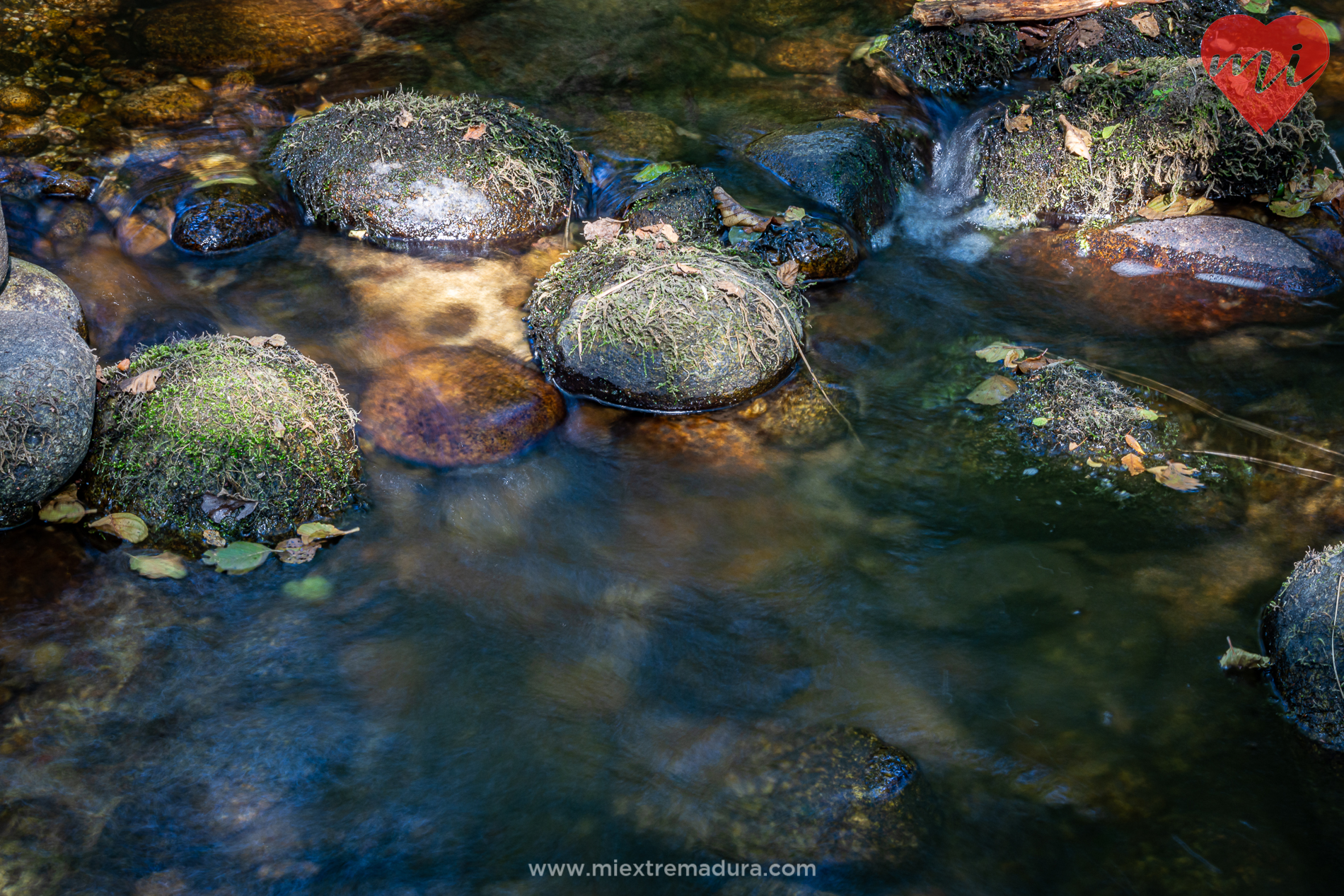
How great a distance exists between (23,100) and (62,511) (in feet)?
15.5

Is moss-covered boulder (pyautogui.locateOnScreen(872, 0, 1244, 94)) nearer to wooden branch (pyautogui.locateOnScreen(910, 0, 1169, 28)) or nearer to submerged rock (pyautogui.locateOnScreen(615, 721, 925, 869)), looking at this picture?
wooden branch (pyautogui.locateOnScreen(910, 0, 1169, 28))

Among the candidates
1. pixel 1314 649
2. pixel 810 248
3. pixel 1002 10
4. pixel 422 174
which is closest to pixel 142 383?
pixel 422 174

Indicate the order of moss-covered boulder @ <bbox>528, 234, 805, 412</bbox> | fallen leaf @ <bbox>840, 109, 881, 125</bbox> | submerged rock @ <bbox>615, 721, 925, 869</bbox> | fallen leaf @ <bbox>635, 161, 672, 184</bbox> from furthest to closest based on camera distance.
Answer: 1. fallen leaf @ <bbox>840, 109, 881, 125</bbox>
2. fallen leaf @ <bbox>635, 161, 672, 184</bbox>
3. moss-covered boulder @ <bbox>528, 234, 805, 412</bbox>
4. submerged rock @ <bbox>615, 721, 925, 869</bbox>

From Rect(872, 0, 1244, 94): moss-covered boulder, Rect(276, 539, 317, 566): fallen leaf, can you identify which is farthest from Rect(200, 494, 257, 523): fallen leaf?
Rect(872, 0, 1244, 94): moss-covered boulder

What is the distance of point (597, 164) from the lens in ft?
25.5

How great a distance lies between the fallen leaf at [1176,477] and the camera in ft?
17.1

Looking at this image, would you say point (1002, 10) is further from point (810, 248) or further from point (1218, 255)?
point (810, 248)

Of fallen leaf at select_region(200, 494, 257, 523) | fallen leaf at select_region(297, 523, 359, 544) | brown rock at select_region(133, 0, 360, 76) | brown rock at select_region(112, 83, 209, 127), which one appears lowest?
fallen leaf at select_region(297, 523, 359, 544)

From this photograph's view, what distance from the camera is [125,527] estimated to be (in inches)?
187

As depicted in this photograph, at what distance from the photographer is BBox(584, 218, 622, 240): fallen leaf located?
6.56 metres

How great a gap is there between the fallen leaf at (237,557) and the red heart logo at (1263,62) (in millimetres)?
8319

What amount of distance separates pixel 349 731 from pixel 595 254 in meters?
3.57

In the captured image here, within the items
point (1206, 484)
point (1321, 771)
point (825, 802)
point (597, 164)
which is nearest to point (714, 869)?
point (825, 802)

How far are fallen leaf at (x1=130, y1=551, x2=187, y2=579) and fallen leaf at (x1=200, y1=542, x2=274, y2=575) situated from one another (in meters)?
0.12
